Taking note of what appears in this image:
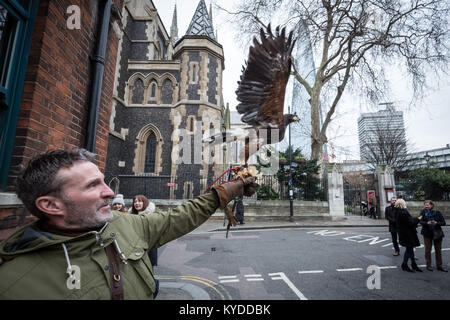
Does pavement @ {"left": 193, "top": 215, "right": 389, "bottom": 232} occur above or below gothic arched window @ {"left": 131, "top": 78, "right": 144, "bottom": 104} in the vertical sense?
below

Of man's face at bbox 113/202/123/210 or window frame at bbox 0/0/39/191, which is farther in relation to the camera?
man's face at bbox 113/202/123/210

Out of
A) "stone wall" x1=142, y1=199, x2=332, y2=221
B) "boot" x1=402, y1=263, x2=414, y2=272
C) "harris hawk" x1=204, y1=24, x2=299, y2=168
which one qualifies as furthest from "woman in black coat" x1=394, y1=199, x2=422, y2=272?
"stone wall" x1=142, y1=199, x2=332, y2=221

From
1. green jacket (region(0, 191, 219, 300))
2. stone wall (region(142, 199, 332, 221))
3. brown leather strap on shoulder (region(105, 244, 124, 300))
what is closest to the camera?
green jacket (region(0, 191, 219, 300))

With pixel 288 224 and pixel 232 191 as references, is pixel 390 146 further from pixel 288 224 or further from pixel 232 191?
pixel 232 191

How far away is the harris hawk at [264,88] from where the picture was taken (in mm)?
2242

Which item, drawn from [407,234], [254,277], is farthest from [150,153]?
[407,234]

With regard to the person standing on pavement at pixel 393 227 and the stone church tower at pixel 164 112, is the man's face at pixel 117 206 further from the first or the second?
the stone church tower at pixel 164 112

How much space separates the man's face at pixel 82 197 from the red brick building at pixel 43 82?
3.81 feet

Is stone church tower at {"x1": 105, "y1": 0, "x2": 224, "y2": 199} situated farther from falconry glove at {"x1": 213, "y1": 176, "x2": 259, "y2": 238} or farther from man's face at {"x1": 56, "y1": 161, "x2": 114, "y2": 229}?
man's face at {"x1": 56, "y1": 161, "x2": 114, "y2": 229}

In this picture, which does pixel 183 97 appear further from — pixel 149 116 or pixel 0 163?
pixel 0 163

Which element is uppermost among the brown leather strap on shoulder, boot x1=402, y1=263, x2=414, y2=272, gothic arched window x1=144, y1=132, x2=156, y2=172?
gothic arched window x1=144, y1=132, x2=156, y2=172

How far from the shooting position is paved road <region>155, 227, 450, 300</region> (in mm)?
3549

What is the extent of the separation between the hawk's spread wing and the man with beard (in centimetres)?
177

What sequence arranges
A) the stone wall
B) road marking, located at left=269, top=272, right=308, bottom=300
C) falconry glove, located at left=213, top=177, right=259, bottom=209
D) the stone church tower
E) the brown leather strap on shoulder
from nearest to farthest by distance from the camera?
the brown leather strap on shoulder < falconry glove, located at left=213, top=177, right=259, bottom=209 < road marking, located at left=269, top=272, right=308, bottom=300 < the stone wall < the stone church tower
